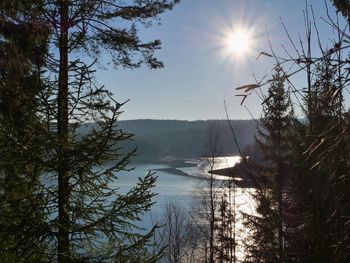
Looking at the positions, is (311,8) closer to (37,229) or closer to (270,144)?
(37,229)

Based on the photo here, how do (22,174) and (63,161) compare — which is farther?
(22,174)

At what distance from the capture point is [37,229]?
5465 mm

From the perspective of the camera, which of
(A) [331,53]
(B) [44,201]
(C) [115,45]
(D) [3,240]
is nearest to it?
(A) [331,53]

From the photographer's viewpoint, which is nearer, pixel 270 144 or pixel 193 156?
pixel 270 144

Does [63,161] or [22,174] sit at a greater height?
[63,161]

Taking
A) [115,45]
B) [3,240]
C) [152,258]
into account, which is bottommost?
[152,258]

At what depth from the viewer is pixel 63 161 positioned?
5.91 metres

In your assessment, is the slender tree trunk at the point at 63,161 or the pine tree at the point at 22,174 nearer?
the pine tree at the point at 22,174

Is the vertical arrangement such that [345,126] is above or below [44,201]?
above

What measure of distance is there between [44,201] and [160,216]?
111 ft

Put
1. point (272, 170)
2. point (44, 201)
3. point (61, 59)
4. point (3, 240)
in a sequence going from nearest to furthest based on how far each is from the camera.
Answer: point (3, 240)
point (44, 201)
point (61, 59)
point (272, 170)

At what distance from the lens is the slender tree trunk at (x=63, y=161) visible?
565 cm

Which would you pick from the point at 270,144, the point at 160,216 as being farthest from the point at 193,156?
the point at 270,144

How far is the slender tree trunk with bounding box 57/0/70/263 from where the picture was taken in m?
5.65
